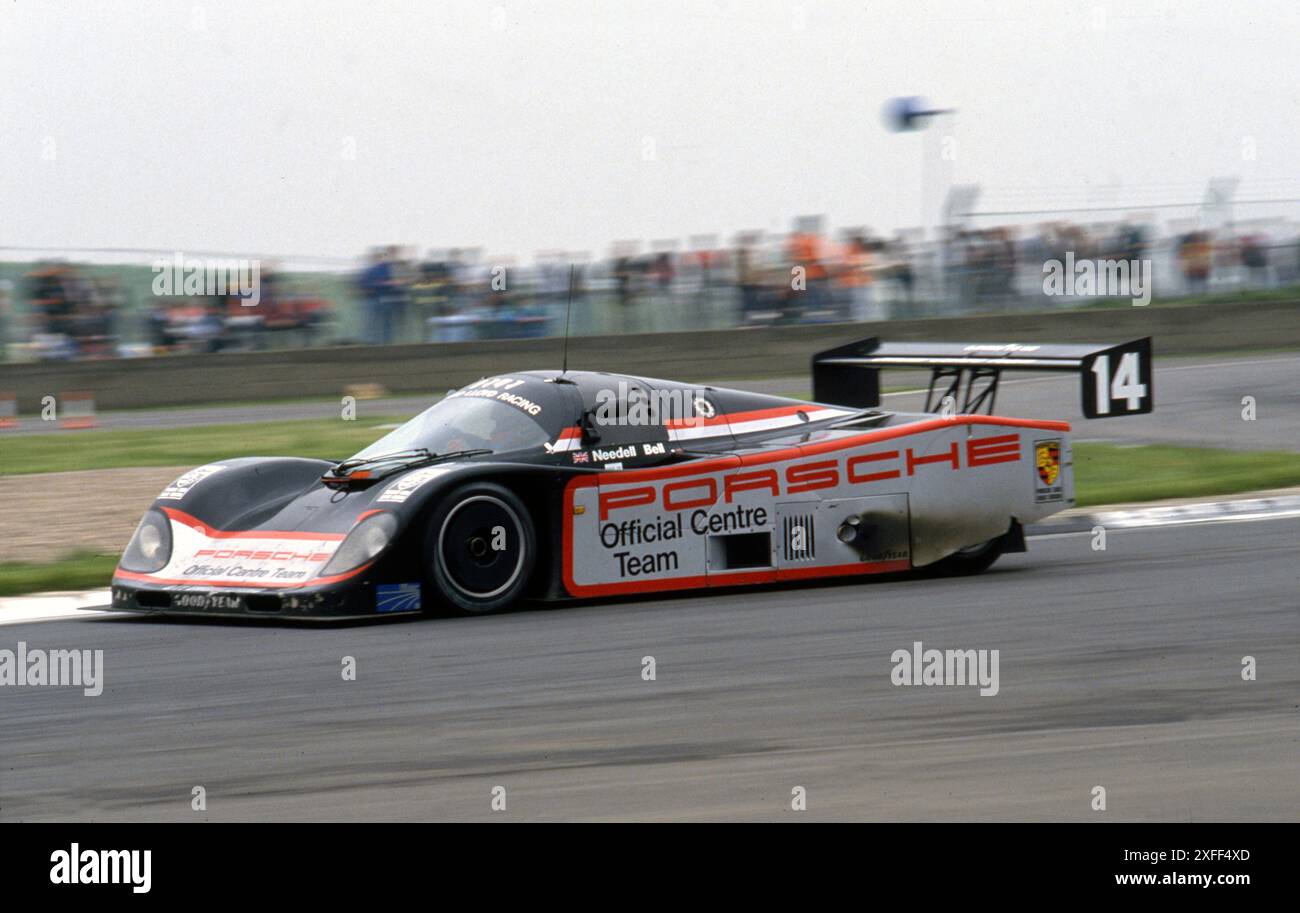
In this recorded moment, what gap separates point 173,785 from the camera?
495 centimetres

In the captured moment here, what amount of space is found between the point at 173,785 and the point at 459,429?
3668mm

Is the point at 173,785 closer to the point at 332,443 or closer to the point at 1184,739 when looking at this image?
the point at 1184,739

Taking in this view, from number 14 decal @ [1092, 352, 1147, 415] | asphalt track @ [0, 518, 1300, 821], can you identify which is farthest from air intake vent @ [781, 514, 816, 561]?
number 14 decal @ [1092, 352, 1147, 415]

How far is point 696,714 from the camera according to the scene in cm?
582

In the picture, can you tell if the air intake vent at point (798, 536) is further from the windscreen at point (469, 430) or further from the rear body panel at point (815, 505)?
the windscreen at point (469, 430)

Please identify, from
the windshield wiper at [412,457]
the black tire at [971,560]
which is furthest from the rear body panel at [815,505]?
the windshield wiper at [412,457]

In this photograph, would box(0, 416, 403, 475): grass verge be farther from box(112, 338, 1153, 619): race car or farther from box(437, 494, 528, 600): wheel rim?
box(437, 494, 528, 600): wheel rim

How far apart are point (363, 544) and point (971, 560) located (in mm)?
3442

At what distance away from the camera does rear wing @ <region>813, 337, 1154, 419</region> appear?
9.12 m

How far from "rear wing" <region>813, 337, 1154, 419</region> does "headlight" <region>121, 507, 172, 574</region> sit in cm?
375

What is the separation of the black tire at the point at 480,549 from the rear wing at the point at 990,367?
268 centimetres

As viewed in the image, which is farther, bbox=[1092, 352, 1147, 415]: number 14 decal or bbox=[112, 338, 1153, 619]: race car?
bbox=[1092, 352, 1147, 415]: number 14 decal

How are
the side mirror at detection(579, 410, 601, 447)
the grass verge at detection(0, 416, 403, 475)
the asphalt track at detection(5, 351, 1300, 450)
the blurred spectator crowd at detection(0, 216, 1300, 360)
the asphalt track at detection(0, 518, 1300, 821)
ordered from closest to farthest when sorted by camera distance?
the asphalt track at detection(0, 518, 1300, 821) → the side mirror at detection(579, 410, 601, 447) → the grass verge at detection(0, 416, 403, 475) → the asphalt track at detection(5, 351, 1300, 450) → the blurred spectator crowd at detection(0, 216, 1300, 360)

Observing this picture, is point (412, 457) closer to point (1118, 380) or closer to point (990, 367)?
point (990, 367)
